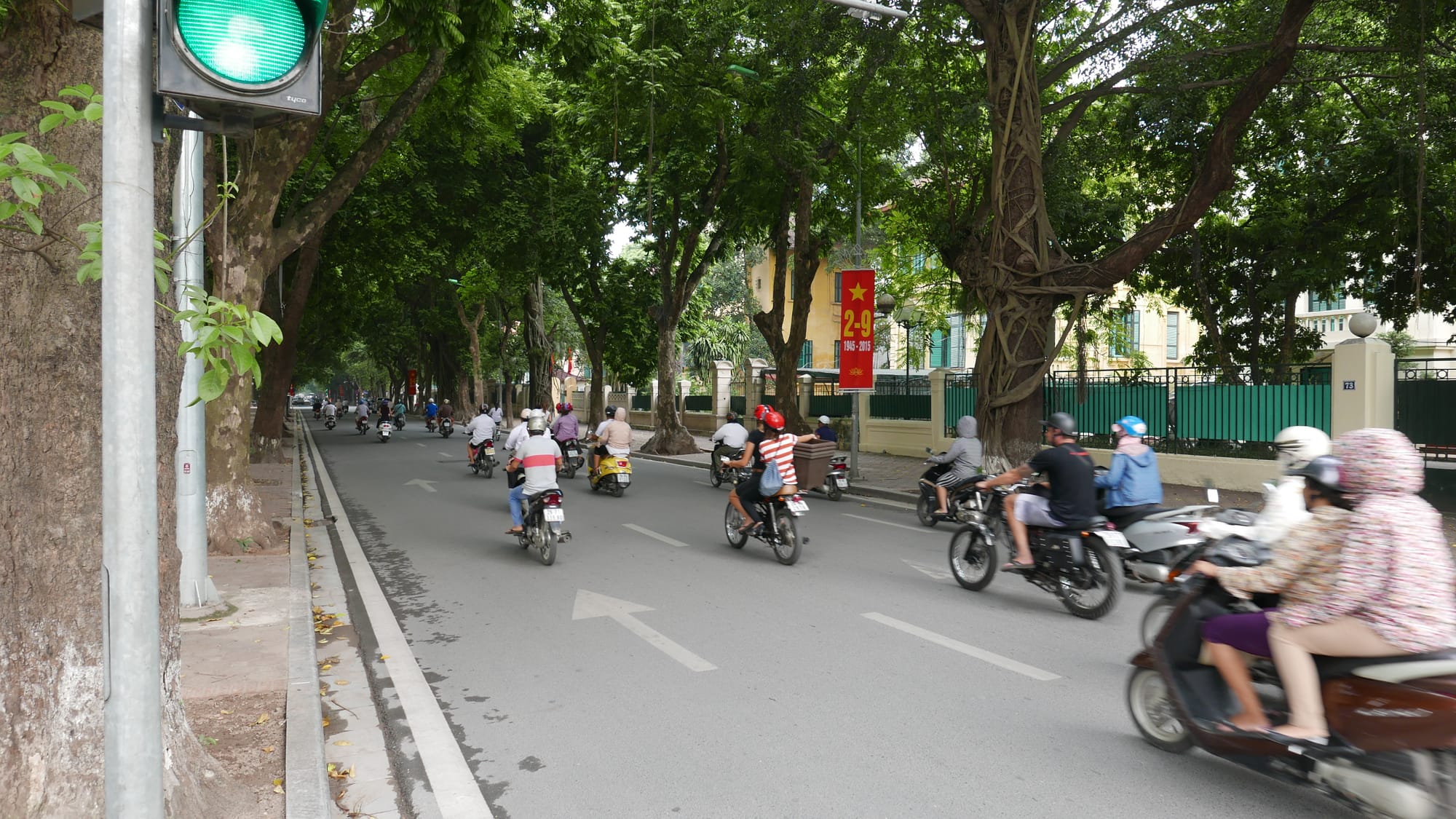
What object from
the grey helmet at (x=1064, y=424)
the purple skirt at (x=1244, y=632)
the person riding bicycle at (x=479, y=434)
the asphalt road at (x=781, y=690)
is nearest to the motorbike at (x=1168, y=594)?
the purple skirt at (x=1244, y=632)

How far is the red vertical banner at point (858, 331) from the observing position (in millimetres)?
18188

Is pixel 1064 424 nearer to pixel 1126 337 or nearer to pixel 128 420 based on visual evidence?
pixel 128 420

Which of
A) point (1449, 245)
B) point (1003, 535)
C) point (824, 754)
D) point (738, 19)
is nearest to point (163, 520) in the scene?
point (824, 754)

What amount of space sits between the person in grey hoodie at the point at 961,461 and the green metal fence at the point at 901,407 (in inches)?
437

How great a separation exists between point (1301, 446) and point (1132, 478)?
2.05 m

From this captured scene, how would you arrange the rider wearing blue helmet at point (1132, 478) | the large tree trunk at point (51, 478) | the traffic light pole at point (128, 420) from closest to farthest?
the traffic light pole at point (128, 420)
the large tree trunk at point (51, 478)
the rider wearing blue helmet at point (1132, 478)

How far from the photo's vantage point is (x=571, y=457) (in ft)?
61.4

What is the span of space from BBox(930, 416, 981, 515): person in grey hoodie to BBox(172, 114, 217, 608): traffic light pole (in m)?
8.15

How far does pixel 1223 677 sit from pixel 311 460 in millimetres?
23337

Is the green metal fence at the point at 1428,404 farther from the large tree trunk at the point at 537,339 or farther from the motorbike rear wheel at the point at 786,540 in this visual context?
the large tree trunk at the point at 537,339

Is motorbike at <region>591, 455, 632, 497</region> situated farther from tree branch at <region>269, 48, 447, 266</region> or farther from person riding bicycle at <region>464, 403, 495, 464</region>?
tree branch at <region>269, 48, 447, 266</region>

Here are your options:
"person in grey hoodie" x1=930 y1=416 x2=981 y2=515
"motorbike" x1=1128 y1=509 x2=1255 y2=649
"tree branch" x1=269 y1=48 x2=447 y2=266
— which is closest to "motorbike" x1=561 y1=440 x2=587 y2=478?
"tree branch" x1=269 y1=48 x2=447 y2=266

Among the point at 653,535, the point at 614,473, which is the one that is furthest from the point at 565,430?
the point at 653,535

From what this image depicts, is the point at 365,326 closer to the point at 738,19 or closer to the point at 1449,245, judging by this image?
the point at 738,19
